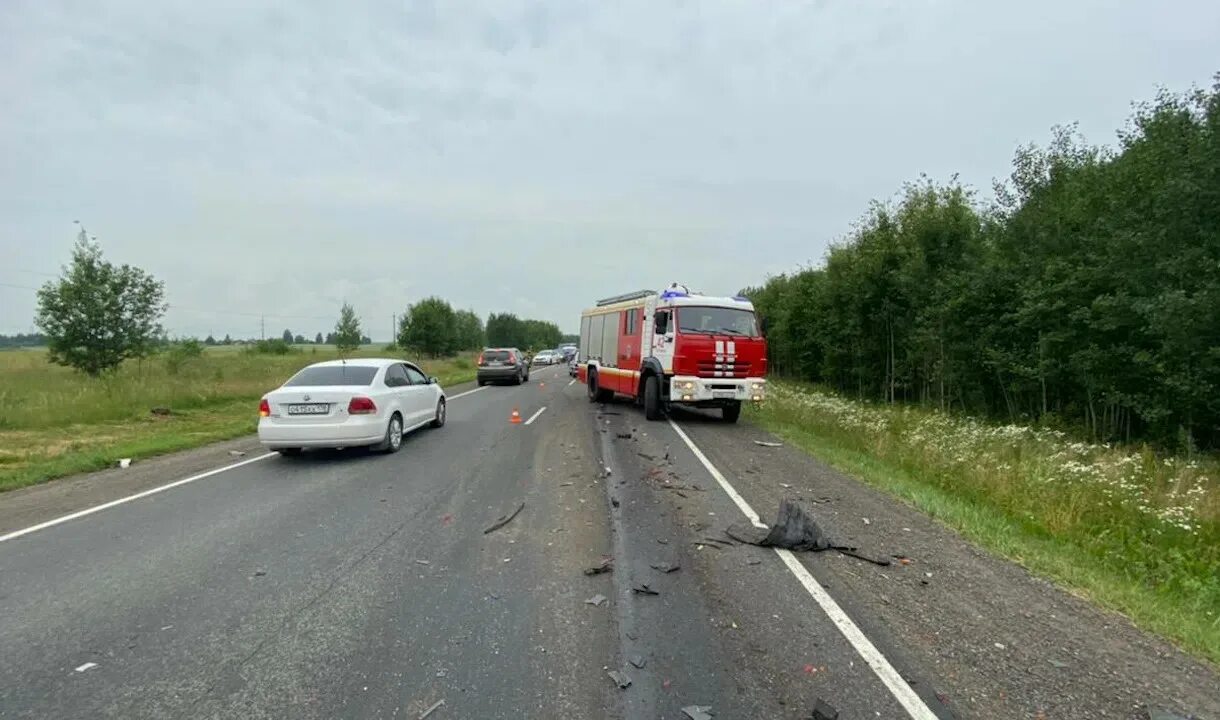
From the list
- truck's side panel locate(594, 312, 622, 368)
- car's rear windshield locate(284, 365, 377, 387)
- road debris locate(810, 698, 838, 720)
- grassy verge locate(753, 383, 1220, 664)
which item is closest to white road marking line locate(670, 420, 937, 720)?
road debris locate(810, 698, 838, 720)

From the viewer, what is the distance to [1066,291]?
1364 cm

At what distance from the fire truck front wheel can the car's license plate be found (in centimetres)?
723

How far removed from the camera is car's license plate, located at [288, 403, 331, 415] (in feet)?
32.5

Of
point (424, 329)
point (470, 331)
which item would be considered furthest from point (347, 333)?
point (470, 331)

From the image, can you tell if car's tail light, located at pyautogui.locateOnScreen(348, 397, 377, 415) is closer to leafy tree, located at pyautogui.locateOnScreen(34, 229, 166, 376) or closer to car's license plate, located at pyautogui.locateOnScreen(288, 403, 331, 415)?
car's license plate, located at pyautogui.locateOnScreen(288, 403, 331, 415)

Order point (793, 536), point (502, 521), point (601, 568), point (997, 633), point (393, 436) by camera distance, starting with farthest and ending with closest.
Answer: point (393, 436) < point (502, 521) < point (793, 536) < point (601, 568) < point (997, 633)

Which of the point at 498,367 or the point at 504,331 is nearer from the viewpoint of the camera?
the point at 498,367

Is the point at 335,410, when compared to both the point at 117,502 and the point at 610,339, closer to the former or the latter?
the point at 117,502

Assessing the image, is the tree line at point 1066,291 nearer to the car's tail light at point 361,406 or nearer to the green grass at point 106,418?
the car's tail light at point 361,406

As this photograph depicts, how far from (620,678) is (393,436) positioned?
8.43 metres

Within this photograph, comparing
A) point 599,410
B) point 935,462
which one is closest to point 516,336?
point 599,410

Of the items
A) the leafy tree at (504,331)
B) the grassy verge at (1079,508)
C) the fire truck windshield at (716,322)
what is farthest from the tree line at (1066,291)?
the leafy tree at (504,331)

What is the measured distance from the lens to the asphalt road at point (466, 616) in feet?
10.5

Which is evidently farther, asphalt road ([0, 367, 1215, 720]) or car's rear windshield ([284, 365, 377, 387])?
car's rear windshield ([284, 365, 377, 387])
